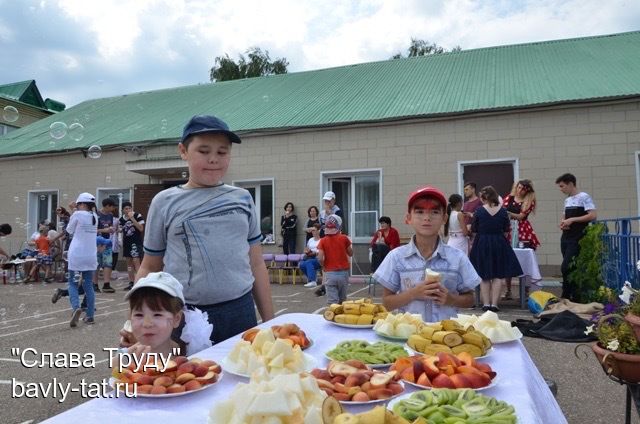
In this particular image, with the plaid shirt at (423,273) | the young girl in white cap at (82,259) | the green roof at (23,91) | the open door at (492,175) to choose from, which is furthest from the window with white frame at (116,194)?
the green roof at (23,91)

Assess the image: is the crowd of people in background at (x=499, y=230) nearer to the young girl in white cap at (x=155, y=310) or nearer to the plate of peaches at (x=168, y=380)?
the young girl in white cap at (x=155, y=310)

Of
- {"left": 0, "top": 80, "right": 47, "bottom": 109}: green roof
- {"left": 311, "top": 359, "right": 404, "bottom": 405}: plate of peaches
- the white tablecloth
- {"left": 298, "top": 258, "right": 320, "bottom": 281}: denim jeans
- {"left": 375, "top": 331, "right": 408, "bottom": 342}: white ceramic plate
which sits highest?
{"left": 0, "top": 80, "right": 47, "bottom": 109}: green roof

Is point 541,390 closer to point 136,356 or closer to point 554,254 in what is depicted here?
point 136,356

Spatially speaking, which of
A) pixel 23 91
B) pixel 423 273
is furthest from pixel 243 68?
pixel 423 273

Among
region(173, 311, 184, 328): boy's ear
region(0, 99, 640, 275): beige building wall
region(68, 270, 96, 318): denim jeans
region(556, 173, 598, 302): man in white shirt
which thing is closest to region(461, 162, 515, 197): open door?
Result: region(0, 99, 640, 275): beige building wall

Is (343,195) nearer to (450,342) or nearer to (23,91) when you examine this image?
(450,342)

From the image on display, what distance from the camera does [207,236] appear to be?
2.42 meters

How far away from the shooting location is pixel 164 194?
2543 millimetres

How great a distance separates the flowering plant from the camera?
2590 millimetres

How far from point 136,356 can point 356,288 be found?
9.18 m

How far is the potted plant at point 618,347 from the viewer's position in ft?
8.28

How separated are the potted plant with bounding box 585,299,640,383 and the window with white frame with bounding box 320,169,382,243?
9.78 metres

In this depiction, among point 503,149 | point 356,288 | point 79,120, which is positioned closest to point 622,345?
point 356,288

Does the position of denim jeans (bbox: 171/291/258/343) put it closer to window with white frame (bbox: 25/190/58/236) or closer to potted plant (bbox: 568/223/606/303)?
potted plant (bbox: 568/223/606/303)
